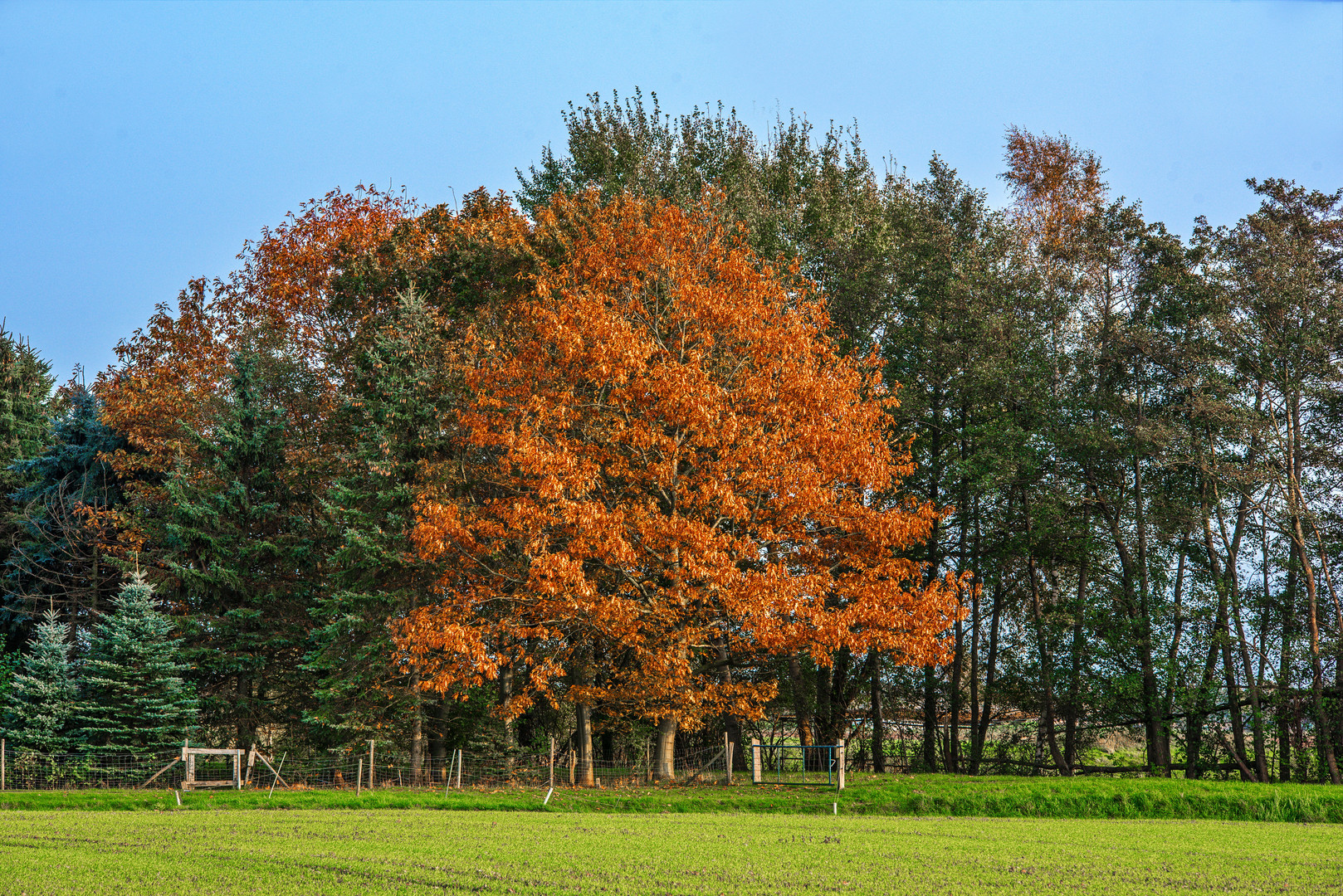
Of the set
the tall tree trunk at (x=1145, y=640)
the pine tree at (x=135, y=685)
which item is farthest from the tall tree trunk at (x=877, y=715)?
the pine tree at (x=135, y=685)

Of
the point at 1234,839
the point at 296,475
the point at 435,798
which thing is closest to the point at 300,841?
the point at 435,798

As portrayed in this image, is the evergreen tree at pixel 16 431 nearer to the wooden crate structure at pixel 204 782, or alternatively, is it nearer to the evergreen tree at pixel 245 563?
the evergreen tree at pixel 245 563

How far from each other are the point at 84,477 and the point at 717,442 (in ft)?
69.1

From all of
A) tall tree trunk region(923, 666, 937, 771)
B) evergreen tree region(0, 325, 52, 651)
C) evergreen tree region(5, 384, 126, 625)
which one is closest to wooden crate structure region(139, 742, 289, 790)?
evergreen tree region(5, 384, 126, 625)

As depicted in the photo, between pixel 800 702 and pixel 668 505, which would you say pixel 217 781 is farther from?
pixel 800 702

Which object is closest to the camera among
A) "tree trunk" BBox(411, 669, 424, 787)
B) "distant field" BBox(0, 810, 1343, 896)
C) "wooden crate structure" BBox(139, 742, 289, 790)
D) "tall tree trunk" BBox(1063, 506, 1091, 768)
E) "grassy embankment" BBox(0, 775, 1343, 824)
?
"distant field" BBox(0, 810, 1343, 896)

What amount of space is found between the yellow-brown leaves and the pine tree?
253 inches

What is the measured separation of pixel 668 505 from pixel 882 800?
799 centimetres

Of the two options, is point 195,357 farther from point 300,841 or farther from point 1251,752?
point 1251,752

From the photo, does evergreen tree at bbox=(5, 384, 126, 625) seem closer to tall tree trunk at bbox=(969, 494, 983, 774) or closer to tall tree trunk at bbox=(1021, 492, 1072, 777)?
tall tree trunk at bbox=(969, 494, 983, 774)

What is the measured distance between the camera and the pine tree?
78.6ft

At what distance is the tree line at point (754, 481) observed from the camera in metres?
22.3

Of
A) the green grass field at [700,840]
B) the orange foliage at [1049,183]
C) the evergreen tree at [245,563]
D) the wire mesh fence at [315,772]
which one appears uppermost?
the orange foliage at [1049,183]

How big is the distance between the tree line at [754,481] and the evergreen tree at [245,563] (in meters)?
0.12
